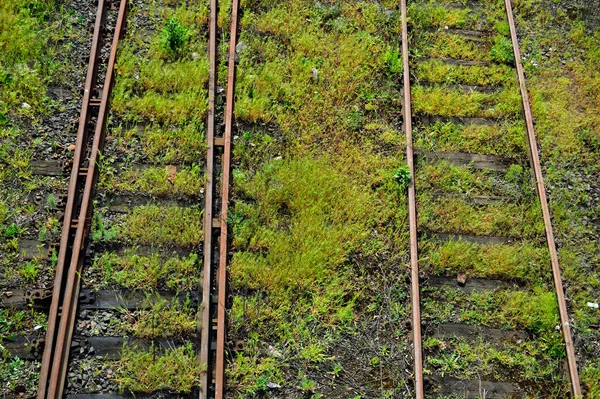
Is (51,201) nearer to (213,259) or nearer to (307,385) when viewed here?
(213,259)

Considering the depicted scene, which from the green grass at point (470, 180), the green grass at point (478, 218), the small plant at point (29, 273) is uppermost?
the green grass at point (470, 180)

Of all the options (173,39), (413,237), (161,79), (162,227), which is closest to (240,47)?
(173,39)

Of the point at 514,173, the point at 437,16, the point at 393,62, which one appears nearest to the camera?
the point at 514,173

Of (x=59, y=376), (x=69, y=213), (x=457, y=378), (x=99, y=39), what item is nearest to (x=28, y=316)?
(x=59, y=376)

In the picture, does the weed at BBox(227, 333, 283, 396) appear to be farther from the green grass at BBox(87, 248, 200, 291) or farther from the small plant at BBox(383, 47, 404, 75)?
the small plant at BBox(383, 47, 404, 75)

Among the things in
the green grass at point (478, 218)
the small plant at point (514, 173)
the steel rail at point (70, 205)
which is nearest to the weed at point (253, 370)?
the steel rail at point (70, 205)

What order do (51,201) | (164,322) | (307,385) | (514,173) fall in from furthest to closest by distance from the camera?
(514,173) → (51,201) → (164,322) → (307,385)

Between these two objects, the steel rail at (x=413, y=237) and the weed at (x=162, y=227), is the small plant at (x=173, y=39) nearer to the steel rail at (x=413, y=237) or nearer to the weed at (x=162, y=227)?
the weed at (x=162, y=227)
